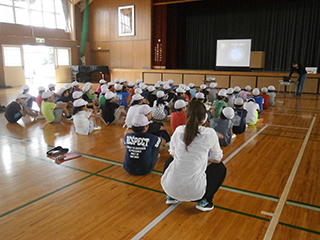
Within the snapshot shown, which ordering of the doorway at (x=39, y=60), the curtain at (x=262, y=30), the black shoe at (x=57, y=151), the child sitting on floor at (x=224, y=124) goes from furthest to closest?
the doorway at (x=39, y=60)
the curtain at (x=262, y=30)
the child sitting on floor at (x=224, y=124)
the black shoe at (x=57, y=151)

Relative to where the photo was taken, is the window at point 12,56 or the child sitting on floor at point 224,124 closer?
the child sitting on floor at point 224,124

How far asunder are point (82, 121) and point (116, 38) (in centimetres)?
1306

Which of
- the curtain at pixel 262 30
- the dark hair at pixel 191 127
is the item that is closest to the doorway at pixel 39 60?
the curtain at pixel 262 30

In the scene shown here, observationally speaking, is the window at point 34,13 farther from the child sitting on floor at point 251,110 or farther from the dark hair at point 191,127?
the dark hair at point 191,127

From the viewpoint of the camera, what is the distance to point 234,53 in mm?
14461

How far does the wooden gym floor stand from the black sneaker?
0.04 metres

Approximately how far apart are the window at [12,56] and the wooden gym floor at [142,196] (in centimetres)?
1264

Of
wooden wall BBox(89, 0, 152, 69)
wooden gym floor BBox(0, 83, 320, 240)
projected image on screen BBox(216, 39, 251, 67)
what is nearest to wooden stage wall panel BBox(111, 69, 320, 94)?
projected image on screen BBox(216, 39, 251, 67)

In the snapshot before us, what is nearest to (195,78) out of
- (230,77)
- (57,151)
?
(230,77)

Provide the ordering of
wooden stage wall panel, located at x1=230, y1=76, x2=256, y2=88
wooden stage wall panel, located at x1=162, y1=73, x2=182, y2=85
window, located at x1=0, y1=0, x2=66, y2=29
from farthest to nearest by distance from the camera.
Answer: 1. window, located at x1=0, y1=0, x2=66, y2=29
2. wooden stage wall panel, located at x1=162, y1=73, x2=182, y2=85
3. wooden stage wall panel, located at x1=230, y1=76, x2=256, y2=88

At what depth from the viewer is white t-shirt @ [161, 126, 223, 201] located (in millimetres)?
2504

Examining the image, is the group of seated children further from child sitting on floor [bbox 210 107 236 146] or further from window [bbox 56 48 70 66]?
window [bbox 56 48 70 66]

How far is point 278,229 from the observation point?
250 cm

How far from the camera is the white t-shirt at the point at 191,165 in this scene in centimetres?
250
